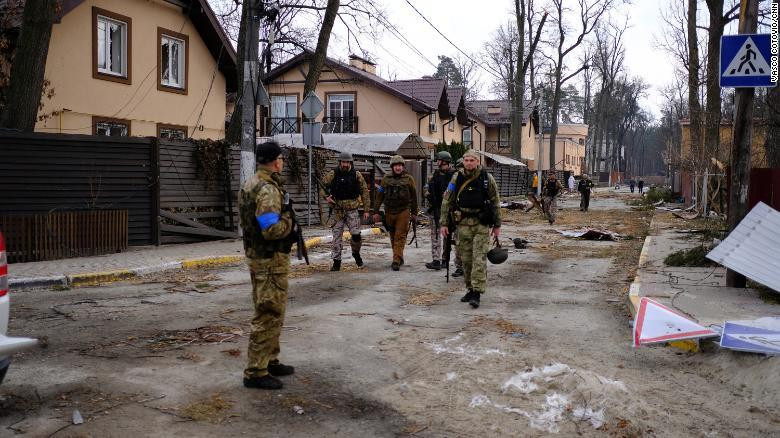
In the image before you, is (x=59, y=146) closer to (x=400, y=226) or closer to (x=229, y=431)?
(x=400, y=226)

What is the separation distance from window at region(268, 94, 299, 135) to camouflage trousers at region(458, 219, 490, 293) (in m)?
28.1

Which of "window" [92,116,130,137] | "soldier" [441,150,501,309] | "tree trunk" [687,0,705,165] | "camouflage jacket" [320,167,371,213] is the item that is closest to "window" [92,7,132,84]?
"window" [92,116,130,137]

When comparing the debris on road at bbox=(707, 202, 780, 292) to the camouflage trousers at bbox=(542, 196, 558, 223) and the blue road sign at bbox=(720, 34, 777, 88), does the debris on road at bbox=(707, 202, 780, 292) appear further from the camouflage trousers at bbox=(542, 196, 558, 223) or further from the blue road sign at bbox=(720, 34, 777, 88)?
the camouflage trousers at bbox=(542, 196, 558, 223)

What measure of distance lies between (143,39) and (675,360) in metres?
18.2

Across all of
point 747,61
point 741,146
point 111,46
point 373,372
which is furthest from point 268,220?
point 111,46

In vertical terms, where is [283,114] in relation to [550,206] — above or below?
above

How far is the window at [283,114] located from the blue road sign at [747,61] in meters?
28.6

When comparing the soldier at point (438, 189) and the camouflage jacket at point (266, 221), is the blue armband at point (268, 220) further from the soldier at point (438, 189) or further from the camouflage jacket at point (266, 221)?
the soldier at point (438, 189)

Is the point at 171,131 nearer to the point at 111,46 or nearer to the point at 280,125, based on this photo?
the point at 111,46

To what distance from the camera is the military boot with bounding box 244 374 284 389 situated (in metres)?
4.98

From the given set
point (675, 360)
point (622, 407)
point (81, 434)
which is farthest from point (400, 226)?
point (81, 434)

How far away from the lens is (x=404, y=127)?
120 ft

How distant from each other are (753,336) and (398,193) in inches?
255

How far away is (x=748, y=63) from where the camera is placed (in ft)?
27.7
